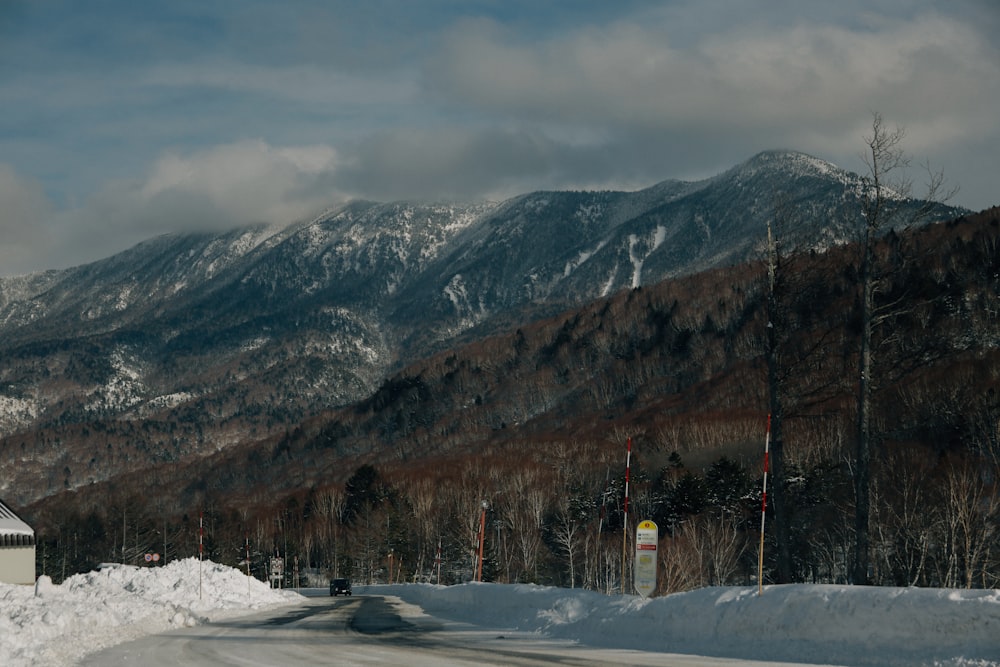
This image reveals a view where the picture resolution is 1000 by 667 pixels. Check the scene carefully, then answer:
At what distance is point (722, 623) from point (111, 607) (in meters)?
18.5

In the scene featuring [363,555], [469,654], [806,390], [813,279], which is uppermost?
[813,279]

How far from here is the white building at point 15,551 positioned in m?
70.6

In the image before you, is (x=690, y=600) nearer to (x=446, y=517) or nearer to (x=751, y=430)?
(x=446, y=517)

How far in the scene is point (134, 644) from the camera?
24141 mm

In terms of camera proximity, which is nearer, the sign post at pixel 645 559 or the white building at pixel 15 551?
the sign post at pixel 645 559

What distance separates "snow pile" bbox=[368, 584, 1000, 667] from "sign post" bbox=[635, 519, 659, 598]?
0.96 meters

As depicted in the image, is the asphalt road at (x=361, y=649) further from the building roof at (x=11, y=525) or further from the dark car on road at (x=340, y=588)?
the dark car on road at (x=340, y=588)

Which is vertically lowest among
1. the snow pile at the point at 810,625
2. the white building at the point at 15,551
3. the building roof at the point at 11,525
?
the white building at the point at 15,551

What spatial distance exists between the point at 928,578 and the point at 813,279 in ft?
177

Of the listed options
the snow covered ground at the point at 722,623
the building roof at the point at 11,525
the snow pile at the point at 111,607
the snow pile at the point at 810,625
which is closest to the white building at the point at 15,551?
the building roof at the point at 11,525

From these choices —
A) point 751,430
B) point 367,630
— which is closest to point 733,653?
point 367,630

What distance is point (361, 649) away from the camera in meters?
22.8

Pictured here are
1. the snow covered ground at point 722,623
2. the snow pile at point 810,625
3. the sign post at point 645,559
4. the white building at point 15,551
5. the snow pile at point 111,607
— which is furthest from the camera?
the white building at point 15,551

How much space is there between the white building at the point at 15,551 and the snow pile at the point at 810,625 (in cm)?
5642
